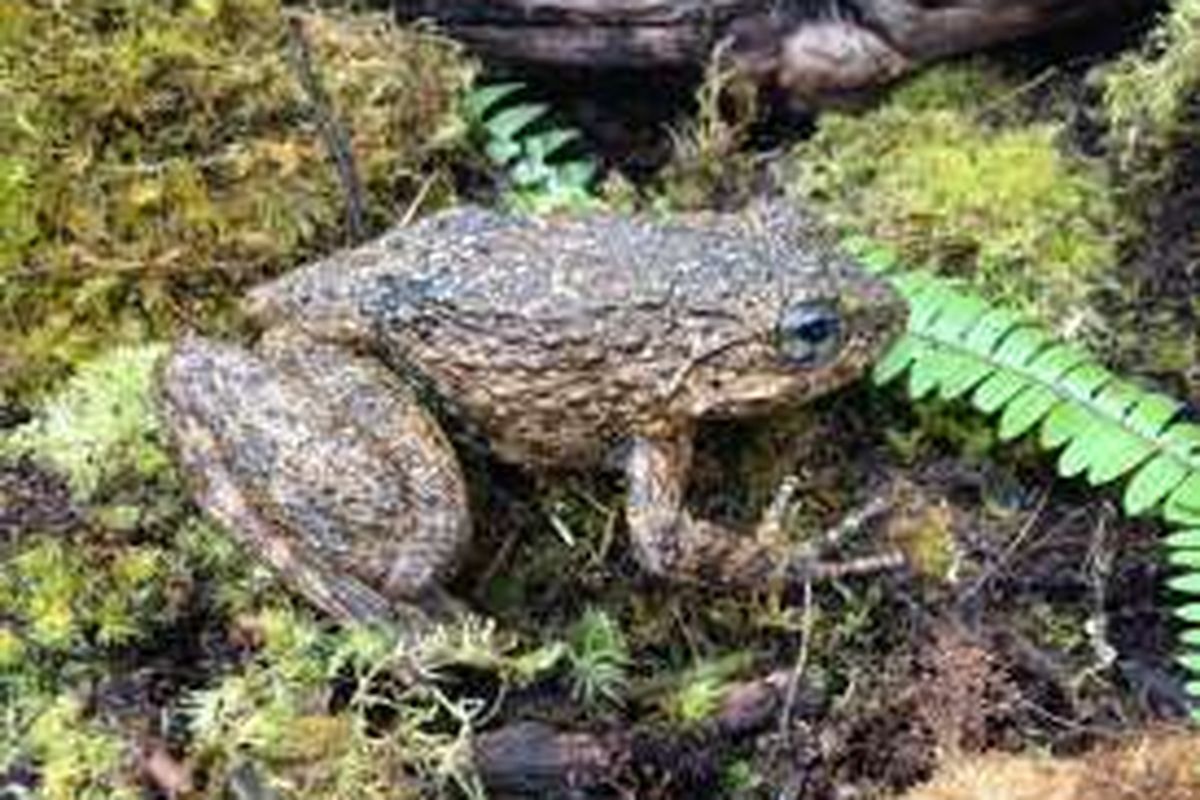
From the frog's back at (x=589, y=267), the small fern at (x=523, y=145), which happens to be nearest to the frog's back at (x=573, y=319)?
the frog's back at (x=589, y=267)

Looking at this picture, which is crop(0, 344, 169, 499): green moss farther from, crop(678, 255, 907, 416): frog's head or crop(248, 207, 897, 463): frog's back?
crop(678, 255, 907, 416): frog's head

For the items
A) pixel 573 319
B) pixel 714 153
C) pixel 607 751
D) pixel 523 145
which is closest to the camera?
pixel 607 751

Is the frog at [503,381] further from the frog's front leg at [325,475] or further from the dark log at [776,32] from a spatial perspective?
the dark log at [776,32]

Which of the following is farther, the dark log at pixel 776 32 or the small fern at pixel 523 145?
the small fern at pixel 523 145

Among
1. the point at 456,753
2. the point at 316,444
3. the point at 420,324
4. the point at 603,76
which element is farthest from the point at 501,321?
the point at 603,76

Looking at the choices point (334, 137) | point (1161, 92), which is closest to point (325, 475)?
point (334, 137)

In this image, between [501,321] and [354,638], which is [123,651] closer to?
[354,638]

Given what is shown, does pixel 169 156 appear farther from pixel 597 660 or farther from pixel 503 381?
pixel 597 660
